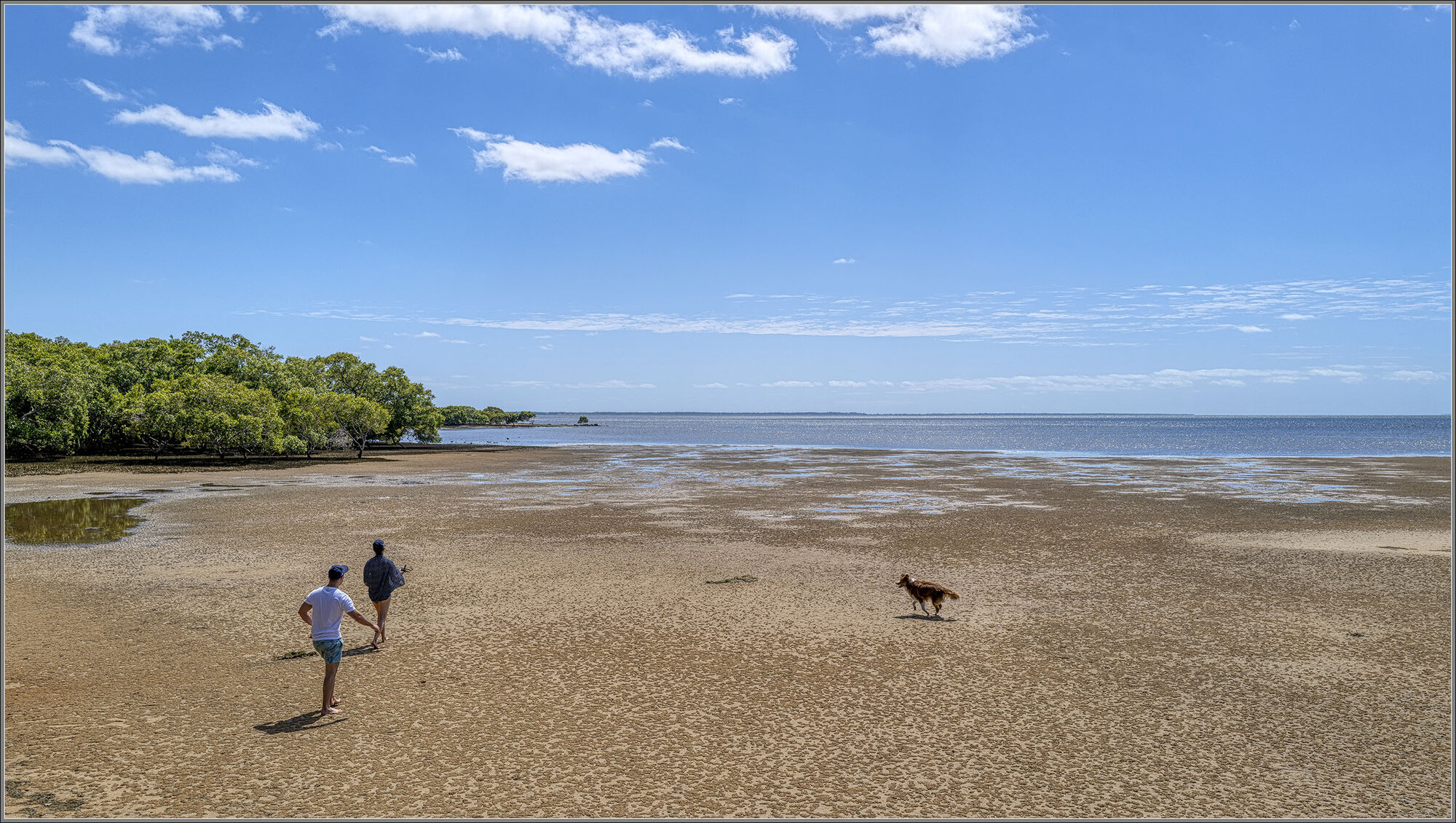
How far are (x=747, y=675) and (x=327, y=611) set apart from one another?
251 inches

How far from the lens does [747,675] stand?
44.3ft

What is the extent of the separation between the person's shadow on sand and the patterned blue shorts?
32.1 inches

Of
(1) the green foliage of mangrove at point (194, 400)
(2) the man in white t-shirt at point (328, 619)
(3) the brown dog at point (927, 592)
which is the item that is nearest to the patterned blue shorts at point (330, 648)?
(2) the man in white t-shirt at point (328, 619)

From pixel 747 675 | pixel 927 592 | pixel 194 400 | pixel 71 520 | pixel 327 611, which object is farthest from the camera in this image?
pixel 194 400

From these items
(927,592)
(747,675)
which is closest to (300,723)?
(747,675)

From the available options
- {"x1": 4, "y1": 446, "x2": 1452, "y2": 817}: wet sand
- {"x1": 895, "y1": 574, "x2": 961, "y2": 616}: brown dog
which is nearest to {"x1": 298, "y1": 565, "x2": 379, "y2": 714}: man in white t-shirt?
{"x1": 4, "y1": 446, "x2": 1452, "y2": 817}: wet sand

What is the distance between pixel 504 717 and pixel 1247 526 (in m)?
28.8

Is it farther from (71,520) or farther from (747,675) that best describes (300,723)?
(71,520)

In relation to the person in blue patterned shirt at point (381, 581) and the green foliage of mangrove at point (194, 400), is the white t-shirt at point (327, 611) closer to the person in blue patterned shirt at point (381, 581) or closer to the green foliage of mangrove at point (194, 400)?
the person in blue patterned shirt at point (381, 581)

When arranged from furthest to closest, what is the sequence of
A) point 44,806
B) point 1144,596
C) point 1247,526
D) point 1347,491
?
point 1347,491
point 1247,526
point 1144,596
point 44,806

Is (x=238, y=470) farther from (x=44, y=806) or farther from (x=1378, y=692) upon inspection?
(x=1378, y=692)

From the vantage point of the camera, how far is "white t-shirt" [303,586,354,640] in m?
11.3

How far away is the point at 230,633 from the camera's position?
15781 mm

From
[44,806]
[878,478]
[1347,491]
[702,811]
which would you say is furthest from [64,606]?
[1347,491]
